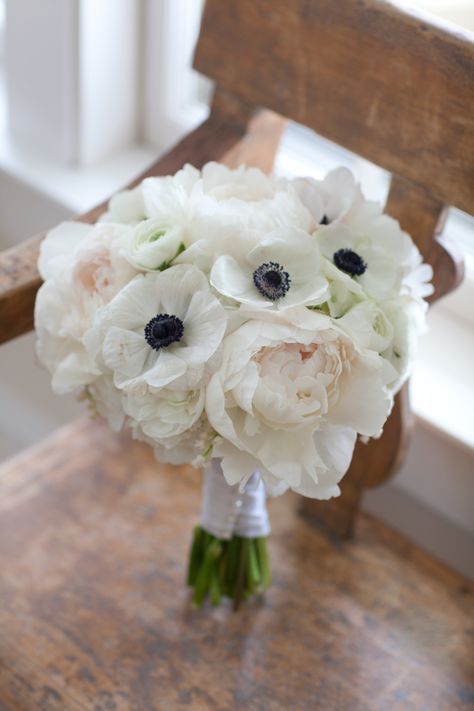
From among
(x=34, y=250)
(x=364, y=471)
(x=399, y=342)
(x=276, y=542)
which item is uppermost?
(x=399, y=342)

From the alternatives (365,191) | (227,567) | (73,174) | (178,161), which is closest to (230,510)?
(227,567)

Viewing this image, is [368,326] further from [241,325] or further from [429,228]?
[429,228]

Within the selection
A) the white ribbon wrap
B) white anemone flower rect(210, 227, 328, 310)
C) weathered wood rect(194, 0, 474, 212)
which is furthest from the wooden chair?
white anemone flower rect(210, 227, 328, 310)

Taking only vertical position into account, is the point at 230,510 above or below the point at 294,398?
below

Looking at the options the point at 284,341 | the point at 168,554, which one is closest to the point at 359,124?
the point at 284,341

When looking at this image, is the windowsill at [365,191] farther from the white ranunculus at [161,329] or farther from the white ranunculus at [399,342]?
the white ranunculus at [161,329]

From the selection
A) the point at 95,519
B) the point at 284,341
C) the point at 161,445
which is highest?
the point at 284,341

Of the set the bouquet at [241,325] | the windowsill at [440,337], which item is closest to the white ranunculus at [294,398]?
the bouquet at [241,325]

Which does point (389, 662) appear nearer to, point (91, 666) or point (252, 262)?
point (91, 666)
